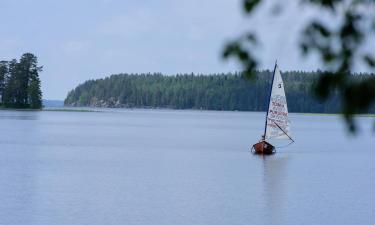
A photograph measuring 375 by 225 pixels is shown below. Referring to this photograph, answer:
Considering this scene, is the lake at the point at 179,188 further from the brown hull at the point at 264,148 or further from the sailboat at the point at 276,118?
the sailboat at the point at 276,118

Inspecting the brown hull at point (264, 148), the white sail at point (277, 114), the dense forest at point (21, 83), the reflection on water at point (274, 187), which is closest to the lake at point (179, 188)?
the reflection on water at point (274, 187)

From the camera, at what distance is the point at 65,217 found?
30.5 metres

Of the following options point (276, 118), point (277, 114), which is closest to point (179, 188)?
point (276, 118)

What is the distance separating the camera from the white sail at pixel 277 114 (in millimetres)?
72750

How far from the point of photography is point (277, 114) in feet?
241

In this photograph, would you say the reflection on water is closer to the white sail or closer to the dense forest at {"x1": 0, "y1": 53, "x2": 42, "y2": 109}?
the white sail

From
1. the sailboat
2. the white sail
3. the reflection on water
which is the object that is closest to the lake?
the reflection on water

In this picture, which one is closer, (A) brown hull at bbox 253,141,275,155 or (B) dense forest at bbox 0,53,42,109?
(A) brown hull at bbox 253,141,275,155

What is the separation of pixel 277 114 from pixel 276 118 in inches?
19.1

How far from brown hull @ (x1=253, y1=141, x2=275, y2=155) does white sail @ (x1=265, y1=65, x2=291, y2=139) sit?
82 centimetres

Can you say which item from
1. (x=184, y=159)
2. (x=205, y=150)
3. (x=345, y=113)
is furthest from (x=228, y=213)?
(x=205, y=150)

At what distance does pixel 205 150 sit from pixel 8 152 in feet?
71.8

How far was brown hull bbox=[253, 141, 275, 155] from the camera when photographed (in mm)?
73350

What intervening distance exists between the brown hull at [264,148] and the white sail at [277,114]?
0.82m
